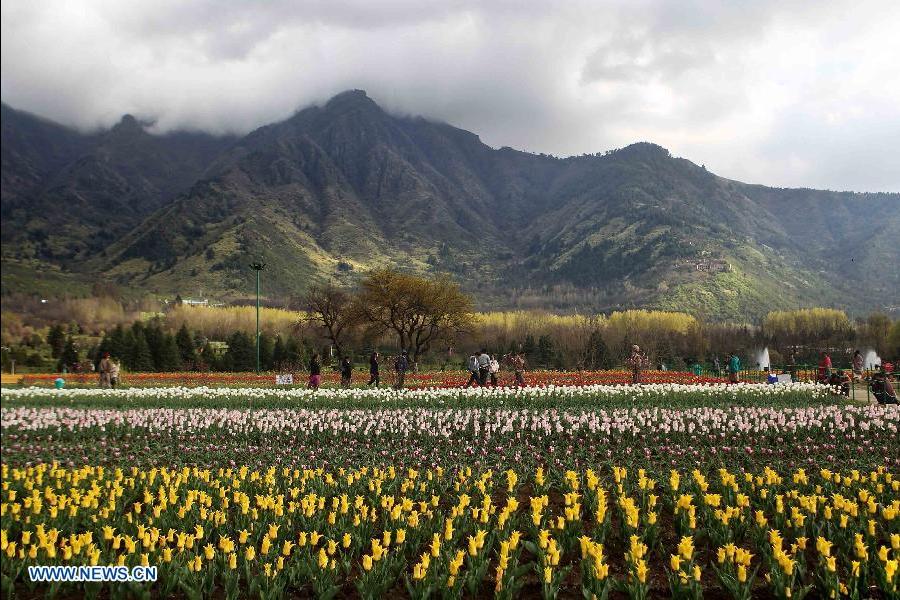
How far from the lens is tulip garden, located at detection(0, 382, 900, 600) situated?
18.9ft

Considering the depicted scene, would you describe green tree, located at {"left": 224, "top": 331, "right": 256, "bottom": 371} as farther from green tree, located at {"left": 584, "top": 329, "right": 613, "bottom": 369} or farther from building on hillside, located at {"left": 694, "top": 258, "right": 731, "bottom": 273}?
building on hillside, located at {"left": 694, "top": 258, "right": 731, "bottom": 273}

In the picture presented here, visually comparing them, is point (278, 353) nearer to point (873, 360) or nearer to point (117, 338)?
point (873, 360)

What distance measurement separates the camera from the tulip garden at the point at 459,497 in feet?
18.9

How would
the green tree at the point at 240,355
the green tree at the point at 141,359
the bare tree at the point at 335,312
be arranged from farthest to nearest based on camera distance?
the bare tree at the point at 335,312 < the green tree at the point at 240,355 < the green tree at the point at 141,359

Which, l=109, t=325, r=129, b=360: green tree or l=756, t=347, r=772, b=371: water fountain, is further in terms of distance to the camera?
l=756, t=347, r=772, b=371: water fountain

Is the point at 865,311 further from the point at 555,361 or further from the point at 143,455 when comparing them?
the point at 143,455

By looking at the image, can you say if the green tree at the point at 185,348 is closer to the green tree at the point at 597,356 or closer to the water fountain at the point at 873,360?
the green tree at the point at 597,356

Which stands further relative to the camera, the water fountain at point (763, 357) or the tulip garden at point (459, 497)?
the water fountain at point (763, 357)

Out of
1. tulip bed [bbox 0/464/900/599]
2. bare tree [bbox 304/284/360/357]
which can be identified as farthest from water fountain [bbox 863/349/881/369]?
tulip bed [bbox 0/464/900/599]

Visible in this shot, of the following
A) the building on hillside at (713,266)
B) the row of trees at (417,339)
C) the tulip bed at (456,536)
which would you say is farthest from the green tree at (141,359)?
the building on hillside at (713,266)

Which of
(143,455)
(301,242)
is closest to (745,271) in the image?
(301,242)

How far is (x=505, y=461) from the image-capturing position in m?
12.1


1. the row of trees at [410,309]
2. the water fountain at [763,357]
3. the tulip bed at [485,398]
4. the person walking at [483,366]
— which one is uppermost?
the row of trees at [410,309]

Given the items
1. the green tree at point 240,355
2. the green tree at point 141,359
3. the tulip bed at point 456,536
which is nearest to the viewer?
the tulip bed at point 456,536
